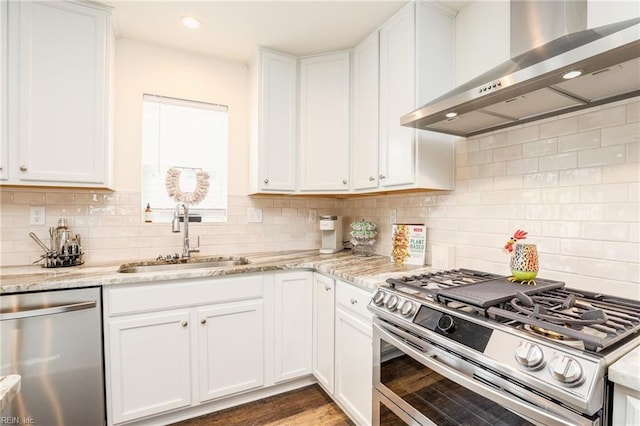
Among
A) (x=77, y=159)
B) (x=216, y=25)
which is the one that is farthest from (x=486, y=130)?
(x=77, y=159)

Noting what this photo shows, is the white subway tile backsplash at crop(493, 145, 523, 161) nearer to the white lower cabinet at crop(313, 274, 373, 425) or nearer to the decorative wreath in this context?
the white lower cabinet at crop(313, 274, 373, 425)

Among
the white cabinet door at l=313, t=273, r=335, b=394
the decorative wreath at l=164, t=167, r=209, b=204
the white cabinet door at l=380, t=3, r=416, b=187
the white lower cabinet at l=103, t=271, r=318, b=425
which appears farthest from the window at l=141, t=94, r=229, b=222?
the white cabinet door at l=380, t=3, r=416, b=187

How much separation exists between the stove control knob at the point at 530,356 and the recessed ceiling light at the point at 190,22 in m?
2.40

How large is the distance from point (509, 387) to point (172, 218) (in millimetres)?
2268

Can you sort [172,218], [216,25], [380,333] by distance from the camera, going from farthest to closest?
[172,218] → [216,25] → [380,333]

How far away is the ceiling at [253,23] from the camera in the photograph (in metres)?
1.87

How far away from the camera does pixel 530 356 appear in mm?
862

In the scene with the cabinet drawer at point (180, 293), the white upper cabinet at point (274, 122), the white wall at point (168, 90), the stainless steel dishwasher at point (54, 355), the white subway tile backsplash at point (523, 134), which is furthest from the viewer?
the white upper cabinet at point (274, 122)

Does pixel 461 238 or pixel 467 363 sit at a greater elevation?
pixel 461 238

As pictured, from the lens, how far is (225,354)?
6.35 feet

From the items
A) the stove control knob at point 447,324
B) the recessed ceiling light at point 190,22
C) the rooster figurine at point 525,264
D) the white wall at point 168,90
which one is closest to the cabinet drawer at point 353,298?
the stove control knob at point 447,324

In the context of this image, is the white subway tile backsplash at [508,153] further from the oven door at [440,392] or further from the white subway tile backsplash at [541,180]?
the oven door at [440,392]

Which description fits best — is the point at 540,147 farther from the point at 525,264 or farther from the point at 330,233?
the point at 330,233

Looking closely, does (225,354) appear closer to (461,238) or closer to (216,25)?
(461,238)
